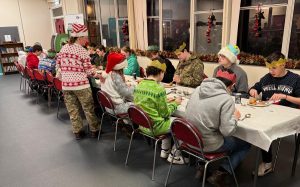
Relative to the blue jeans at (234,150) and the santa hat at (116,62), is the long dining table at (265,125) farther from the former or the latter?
the santa hat at (116,62)

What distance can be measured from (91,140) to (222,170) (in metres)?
2.02

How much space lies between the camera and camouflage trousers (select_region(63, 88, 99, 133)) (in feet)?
11.5

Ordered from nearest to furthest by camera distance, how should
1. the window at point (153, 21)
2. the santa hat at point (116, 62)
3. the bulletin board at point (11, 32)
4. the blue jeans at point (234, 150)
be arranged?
the blue jeans at point (234, 150)
the santa hat at point (116, 62)
the window at point (153, 21)
the bulletin board at point (11, 32)

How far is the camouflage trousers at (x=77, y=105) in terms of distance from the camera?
11.5ft

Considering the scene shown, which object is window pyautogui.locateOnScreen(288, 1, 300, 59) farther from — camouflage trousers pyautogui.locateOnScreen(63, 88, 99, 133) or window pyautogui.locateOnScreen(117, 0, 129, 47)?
window pyautogui.locateOnScreen(117, 0, 129, 47)

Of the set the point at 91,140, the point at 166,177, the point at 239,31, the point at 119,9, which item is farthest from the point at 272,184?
the point at 119,9

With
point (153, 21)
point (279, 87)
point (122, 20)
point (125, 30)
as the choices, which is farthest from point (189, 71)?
point (122, 20)

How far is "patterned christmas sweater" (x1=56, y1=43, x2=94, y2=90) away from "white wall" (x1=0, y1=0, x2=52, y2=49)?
27.1 feet

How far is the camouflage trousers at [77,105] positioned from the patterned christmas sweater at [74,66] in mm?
126

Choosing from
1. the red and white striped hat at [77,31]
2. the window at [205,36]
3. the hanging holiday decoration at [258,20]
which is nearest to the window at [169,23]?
the window at [205,36]

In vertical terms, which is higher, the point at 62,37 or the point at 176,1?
the point at 176,1

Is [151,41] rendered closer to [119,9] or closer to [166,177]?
[119,9]

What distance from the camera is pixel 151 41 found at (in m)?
6.32

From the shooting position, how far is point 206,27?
490 centimetres
